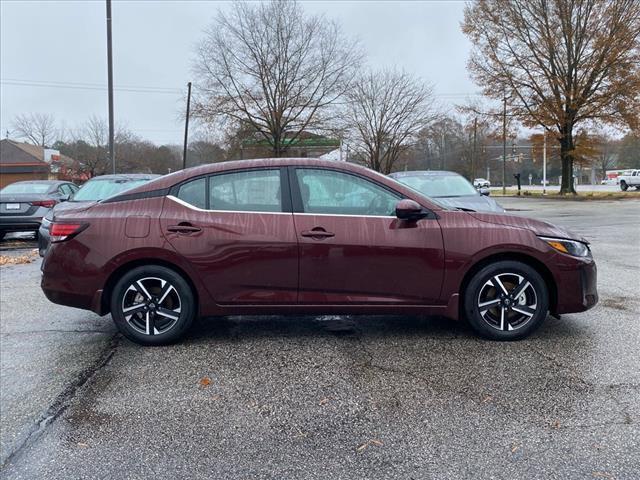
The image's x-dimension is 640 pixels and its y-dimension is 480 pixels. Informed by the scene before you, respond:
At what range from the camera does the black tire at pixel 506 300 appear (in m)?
4.09

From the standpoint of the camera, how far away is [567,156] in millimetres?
33719

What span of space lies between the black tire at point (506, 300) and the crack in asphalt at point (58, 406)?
3.00m

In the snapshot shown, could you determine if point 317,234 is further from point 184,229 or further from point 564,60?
point 564,60

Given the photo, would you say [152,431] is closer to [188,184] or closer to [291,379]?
[291,379]

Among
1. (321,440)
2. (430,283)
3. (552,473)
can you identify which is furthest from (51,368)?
(552,473)

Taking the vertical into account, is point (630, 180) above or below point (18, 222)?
above

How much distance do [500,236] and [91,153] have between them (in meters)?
49.6

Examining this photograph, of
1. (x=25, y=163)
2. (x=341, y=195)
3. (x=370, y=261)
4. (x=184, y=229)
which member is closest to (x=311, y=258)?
(x=370, y=261)

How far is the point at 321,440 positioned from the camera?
107 inches

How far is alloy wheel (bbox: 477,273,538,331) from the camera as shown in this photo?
410 cm

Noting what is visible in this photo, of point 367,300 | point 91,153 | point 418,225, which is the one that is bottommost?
point 367,300

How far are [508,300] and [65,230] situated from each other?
3.77 meters

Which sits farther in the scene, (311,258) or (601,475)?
(311,258)

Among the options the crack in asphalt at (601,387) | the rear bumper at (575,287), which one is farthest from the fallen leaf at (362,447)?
the rear bumper at (575,287)
